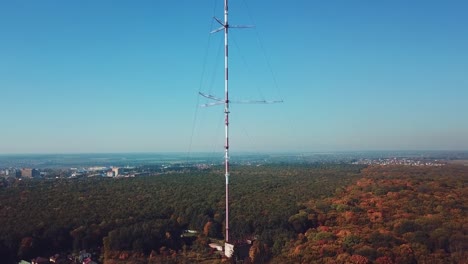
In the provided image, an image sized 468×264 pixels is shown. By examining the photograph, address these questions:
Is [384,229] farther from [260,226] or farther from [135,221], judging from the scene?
[135,221]

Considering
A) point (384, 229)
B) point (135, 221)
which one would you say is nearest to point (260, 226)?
point (384, 229)

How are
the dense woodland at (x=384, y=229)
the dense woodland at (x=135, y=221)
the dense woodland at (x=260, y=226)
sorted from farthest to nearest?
1. the dense woodland at (x=135, y=221)
2. the dense woodland at (x=260, y=226)
3. the dense woodland at (x=384, y=229)

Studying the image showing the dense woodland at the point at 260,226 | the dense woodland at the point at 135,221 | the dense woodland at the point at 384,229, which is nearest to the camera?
the dense woodland at the point at 384,229

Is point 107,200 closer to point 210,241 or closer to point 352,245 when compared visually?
point 210,241

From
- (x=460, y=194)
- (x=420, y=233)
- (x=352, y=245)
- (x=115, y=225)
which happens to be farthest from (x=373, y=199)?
(x=115, y=225)

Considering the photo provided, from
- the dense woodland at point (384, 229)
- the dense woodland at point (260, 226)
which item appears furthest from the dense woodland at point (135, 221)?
the dense woodland at point (384, 229)

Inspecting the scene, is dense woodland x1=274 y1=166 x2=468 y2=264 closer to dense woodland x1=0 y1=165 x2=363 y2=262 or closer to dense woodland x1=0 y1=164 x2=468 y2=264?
dense woodland x1=0 y1=164 x2=468 y2=264

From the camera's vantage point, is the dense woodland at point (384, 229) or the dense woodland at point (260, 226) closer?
the dense woodland at point (384, 229)

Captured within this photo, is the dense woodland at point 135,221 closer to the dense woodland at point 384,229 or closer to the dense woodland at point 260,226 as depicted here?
the dense woodland at point 260,226

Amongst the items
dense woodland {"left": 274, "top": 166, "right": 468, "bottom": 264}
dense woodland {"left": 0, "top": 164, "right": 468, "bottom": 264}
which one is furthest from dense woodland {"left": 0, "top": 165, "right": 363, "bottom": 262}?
dense woodland {"left": 274, "top": 166, "right": 468, "bottom": 264}
